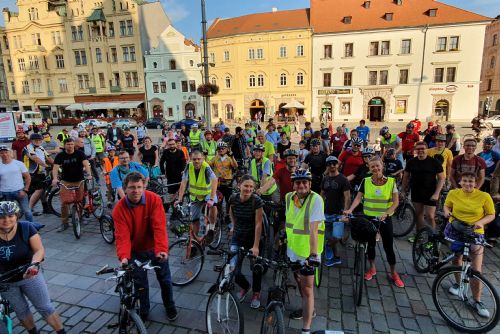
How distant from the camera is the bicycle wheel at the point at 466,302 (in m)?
3.50

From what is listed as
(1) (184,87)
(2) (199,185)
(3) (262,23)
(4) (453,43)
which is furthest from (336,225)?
(1) (184,87)

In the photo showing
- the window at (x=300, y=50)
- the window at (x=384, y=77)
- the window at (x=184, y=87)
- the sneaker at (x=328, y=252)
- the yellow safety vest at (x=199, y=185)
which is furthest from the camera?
the window at (x=184, y=87)

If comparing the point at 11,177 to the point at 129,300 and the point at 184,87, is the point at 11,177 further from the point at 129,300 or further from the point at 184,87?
the point at 184,87

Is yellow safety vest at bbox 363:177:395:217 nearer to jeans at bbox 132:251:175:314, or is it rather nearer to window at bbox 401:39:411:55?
jeans at bbox 132:251:175:314

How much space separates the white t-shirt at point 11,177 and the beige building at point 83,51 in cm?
3781

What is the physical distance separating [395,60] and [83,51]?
4136 centimetres

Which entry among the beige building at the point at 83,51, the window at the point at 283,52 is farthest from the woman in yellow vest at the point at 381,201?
the beige building at the point at 83,51

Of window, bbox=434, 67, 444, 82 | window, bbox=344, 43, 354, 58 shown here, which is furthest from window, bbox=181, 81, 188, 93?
window, bbox=434, 67, 444, 82

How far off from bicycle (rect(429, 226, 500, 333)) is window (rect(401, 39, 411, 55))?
3622 centimetres

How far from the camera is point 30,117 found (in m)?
36.2

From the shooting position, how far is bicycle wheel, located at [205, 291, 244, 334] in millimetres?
3336

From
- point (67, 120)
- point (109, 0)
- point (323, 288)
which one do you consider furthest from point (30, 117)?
point (323, 288)

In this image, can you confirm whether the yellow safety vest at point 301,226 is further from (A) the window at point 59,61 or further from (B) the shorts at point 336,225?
(A) the window at point 59,61

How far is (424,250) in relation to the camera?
4.84m
